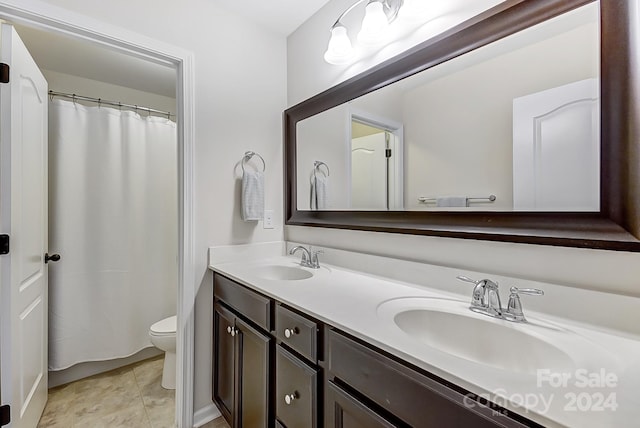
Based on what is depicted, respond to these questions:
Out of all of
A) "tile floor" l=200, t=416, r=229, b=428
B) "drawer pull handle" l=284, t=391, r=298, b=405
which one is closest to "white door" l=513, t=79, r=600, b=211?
"drawer pull handle" l=284, t=391, r=298, b=405

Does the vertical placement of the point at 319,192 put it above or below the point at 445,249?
above

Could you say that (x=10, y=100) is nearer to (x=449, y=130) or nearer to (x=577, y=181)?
(x=449, y=130)

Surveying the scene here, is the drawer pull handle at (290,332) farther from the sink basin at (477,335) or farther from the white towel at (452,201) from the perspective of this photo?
the white towel at (452,201)

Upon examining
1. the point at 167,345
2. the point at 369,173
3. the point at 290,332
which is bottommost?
the point at 167,345

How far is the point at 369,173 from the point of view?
5.00ft

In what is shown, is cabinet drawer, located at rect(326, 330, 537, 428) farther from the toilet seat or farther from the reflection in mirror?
the toilet seat

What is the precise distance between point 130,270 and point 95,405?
2.91 feet

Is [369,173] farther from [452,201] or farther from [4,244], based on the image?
[4,244]

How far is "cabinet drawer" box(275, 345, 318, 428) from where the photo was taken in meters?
0.97

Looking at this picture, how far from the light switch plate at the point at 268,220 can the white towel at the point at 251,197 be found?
0.47ft

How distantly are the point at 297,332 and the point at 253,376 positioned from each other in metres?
0.45

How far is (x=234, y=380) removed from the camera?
146cm

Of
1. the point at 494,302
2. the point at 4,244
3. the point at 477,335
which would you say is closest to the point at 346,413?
the point at 477,335

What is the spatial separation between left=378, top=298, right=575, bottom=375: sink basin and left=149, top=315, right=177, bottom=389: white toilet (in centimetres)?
163
